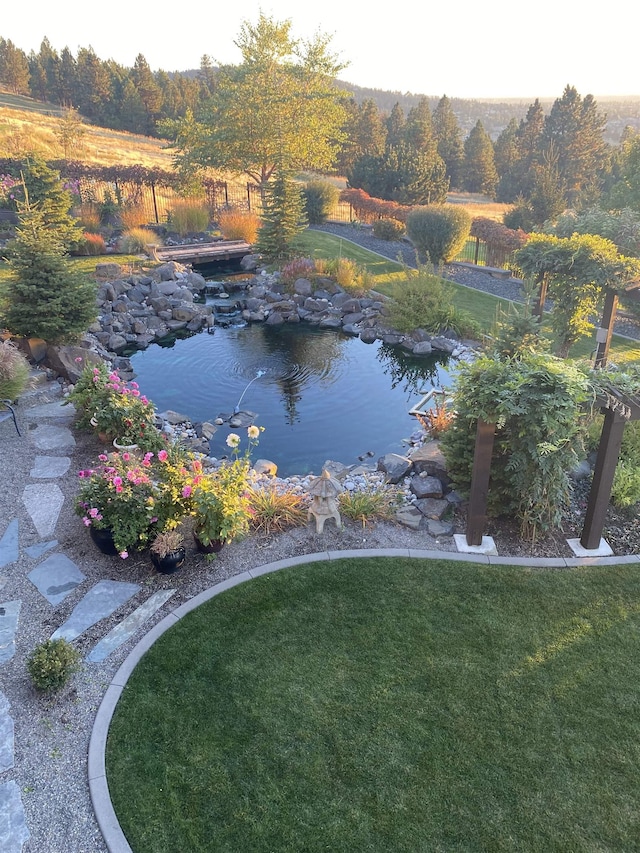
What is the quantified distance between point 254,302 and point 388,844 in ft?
42.3

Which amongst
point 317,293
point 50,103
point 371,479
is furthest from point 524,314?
point 50,103

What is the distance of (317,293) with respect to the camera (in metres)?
14.9

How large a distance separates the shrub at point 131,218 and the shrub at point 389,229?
26.8ft

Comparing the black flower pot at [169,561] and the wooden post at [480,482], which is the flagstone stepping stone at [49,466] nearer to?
the black flower pot at [169,561]

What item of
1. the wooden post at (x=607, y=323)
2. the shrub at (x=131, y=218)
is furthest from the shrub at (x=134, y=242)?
the wooden post at (x=607, y=323)

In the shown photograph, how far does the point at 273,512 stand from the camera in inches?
222

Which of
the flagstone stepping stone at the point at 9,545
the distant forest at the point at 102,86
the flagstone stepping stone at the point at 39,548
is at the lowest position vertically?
the flagstone stepping stone at the point at 39,548

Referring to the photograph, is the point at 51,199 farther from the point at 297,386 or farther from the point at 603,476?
the point at 603,476

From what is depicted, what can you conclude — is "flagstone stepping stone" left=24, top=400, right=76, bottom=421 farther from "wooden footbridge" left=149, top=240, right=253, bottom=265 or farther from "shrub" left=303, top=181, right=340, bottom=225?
"shrub" left=303, top=181, right=340, bottom=225

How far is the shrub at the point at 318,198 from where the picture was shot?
76.1 ft

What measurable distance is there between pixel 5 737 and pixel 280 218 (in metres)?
15.1

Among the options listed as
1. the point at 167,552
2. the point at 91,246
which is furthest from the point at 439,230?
the point at 167,552

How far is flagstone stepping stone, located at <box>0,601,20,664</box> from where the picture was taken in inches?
162

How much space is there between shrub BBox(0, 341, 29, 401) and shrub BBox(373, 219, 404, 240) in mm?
15256
